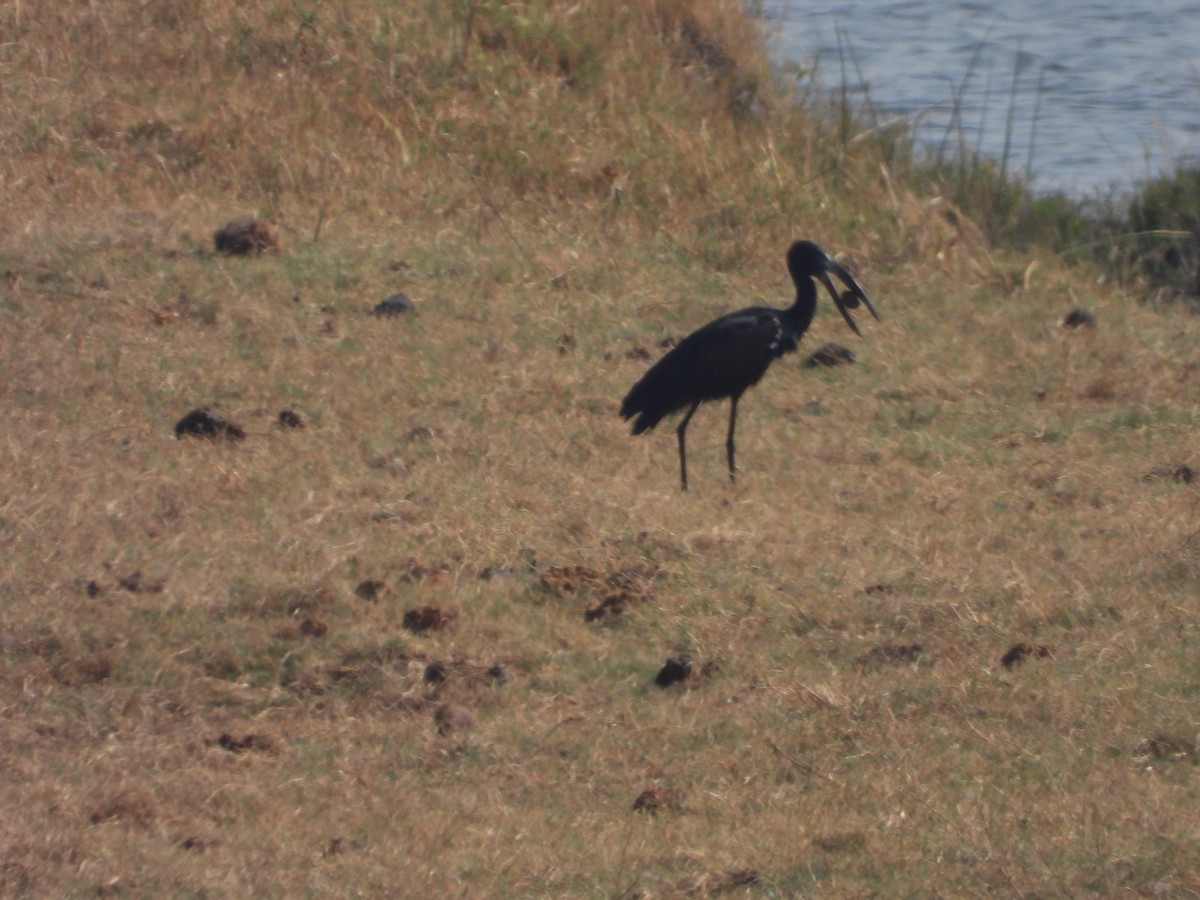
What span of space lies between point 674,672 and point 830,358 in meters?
3.70

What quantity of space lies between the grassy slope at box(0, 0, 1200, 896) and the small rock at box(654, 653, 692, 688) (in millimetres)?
51

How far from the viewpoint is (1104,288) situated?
10.5 m

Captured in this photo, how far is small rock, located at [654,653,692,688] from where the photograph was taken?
5328mm

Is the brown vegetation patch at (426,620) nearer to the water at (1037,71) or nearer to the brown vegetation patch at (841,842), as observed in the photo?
the brown vegetation patch at (841,842)

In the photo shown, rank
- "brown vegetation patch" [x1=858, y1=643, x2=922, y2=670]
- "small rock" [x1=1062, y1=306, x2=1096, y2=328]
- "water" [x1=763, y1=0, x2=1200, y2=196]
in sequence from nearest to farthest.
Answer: "brown vegetation patch" [x1=858, y1=643, x2=922, y2=670] → "small rock" [x1=1062, y1=306, x2=1096, y2=328] → "water" [x1=763, y1=0, x2=1200, y2=196]

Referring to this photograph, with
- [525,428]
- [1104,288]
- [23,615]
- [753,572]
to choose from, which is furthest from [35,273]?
[1104,288]

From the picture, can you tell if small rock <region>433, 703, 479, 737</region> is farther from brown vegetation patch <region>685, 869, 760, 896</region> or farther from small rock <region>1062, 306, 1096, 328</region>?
small rock <region>1062, 306, 1096, 328</region>

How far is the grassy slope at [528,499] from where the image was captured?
4379 mm

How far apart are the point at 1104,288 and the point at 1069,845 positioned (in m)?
6.86

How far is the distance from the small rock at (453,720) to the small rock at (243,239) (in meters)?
4.61

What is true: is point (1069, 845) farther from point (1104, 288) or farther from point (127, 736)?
point (1104, 288)

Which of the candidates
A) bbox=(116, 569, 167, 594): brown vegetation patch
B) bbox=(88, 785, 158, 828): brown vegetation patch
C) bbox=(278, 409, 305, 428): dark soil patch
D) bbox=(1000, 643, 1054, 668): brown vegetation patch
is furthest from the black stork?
bbox=(88, 785, 158, 828): brown vegetation patch

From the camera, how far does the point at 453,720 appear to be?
5.01m

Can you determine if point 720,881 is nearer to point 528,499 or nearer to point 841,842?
point 841,842
